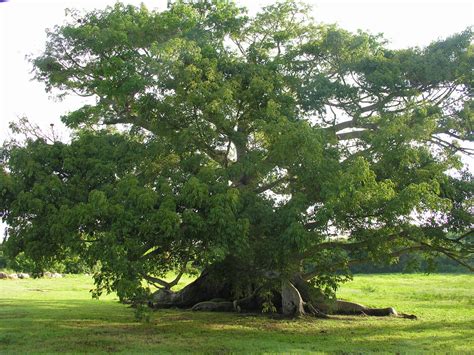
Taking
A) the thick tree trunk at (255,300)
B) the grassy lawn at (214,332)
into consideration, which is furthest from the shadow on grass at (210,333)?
the thick tree trunk at (255,300)

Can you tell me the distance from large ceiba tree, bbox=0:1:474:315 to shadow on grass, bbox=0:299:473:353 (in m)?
1.22

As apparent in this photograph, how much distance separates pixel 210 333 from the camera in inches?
565

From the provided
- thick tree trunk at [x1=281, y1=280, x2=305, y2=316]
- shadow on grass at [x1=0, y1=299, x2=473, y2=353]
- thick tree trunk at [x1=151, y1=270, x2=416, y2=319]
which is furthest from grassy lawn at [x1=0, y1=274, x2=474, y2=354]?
thick tree trunk at [x1=151, y1=270, x2=416, y2=319]

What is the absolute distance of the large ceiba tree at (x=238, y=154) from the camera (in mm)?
11914

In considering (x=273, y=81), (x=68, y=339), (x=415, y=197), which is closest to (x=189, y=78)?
(x=273, y=81)

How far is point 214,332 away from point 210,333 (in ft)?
0.84

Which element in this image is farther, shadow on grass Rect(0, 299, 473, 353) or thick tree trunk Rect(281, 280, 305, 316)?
thick tree trunk Rect(281, 280, 305, 316)

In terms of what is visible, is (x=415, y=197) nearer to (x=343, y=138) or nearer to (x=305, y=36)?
(x=343, y=138)

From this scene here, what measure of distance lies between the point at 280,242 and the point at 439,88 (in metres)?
7.00

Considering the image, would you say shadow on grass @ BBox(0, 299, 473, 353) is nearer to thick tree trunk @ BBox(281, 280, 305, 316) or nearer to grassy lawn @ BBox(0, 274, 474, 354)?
grassy lawn @ BBox(0, 274, 474, 354)

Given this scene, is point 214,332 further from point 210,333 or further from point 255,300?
point 255,300

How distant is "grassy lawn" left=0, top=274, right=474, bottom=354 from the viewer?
12016 mm

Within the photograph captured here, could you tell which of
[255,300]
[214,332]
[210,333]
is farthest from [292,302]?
[210,333]

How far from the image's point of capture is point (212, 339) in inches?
524
